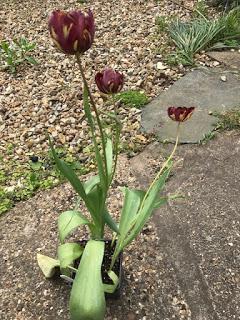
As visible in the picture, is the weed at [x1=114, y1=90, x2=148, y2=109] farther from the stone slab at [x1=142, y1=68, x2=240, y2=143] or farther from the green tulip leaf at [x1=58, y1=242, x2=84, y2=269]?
the green tulip leaf at [x1=58, y1=242, x2=84, y2=269]

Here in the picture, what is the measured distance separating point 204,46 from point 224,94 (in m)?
0.69

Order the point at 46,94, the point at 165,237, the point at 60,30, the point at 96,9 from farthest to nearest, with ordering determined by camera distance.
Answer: the point at 96,9 → the point at 46,94 → the point at 165,237 → the point at 60,30

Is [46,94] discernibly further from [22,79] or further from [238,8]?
[238,8]

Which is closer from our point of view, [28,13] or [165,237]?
[165,237]

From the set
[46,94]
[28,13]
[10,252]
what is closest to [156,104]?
[46,94]

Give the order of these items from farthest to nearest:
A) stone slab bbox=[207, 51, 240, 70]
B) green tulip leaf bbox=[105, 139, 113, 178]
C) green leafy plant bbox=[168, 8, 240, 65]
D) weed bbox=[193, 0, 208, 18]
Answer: weed bbox=[193, 0, 208, 18]
green leafy plant bbox=[168, 8, 240, 65]
stone slab bbox=[207, 51, 240, 70]
green tulip leaf bbox=[105, 139, 113, 178]

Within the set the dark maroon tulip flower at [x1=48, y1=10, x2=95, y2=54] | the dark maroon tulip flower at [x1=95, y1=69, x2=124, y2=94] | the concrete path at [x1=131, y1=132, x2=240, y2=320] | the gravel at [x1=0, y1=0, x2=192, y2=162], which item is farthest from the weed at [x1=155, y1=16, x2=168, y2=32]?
the dark maroon tulip flower at [x1=48, y1=10, x2=95, y2=54]

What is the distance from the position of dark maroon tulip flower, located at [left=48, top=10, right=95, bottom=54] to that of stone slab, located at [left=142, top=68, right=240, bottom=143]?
5.45 ft

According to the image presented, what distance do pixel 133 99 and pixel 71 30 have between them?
198 centimetres

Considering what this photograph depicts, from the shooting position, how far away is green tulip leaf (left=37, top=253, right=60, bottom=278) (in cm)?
206

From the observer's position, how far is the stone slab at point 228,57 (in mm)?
3574

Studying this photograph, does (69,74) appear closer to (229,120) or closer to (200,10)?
(229,120)

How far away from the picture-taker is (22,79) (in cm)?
364

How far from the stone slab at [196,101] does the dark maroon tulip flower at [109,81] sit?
139cm
